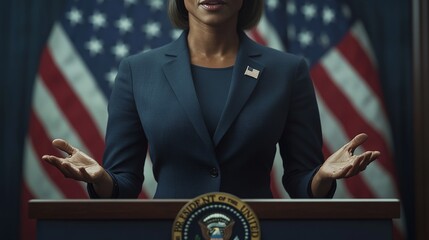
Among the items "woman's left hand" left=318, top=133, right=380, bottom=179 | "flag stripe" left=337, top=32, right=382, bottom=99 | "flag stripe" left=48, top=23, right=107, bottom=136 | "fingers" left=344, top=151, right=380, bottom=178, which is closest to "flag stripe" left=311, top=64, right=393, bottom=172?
"flag stripe" left=337, top=32, right=382, bottom=99

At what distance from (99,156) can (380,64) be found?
4.34ft

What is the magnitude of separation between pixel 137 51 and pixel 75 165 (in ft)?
6.08

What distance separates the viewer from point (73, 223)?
4.53ft

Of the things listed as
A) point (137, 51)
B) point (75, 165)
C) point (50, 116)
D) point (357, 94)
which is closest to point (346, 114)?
point (357, 94)

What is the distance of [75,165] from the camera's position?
1.55 meters

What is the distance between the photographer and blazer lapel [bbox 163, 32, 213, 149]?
1720 millimetres

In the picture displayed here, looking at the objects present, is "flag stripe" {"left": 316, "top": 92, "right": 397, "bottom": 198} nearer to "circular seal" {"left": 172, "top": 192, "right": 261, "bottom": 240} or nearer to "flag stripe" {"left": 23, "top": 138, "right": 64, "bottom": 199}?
"flag stripe" {"left": 23, "top": 138, "right": 64, "bottom": 199}

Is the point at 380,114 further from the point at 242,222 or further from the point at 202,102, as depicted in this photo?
the point at 242,222

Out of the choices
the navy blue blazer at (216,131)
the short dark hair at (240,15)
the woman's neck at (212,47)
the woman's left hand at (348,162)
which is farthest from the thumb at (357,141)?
the short dark hair at (240,15)

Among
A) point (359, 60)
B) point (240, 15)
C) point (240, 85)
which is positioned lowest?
point (359, 60)

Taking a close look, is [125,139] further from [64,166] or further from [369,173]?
[369,173]

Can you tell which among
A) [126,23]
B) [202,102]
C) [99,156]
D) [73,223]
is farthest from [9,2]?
[73,223]

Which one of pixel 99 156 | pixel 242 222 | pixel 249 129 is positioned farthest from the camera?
pixel 99 156

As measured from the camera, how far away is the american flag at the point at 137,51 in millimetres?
3346
